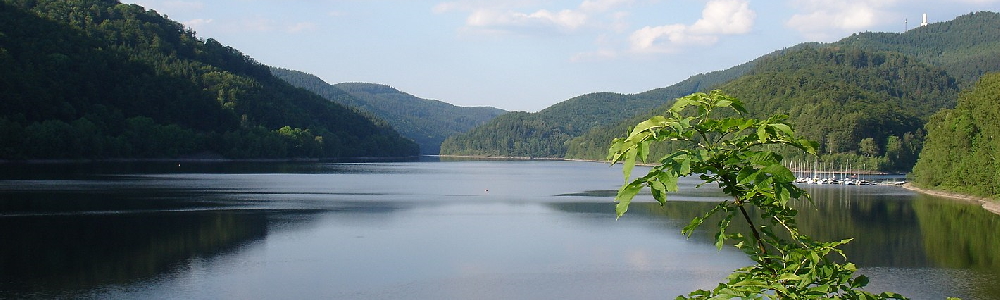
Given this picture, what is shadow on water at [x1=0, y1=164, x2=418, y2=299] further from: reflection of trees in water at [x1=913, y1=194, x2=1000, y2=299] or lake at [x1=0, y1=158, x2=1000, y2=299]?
reflection of trees in water at [x1=913, y1=194, x2=1000, y2=299]

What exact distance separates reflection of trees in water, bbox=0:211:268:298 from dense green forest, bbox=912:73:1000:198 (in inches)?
2097

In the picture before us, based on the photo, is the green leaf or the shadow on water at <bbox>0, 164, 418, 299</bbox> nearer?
the green leaf

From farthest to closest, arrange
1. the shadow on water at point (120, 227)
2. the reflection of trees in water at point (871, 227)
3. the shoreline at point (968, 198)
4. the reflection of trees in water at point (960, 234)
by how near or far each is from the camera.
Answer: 1. the shoreline at point (968, 198)
2. the reflection of trees in water at point (871, 227)
3. the reflection of trees in water at point (960, 234)
4. the shadow on water at point (120, 227)

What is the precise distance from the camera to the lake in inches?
1166

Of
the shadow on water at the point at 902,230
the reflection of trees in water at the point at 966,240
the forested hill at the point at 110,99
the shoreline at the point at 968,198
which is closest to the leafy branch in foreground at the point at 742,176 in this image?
the shadow on water at the point at 902,230

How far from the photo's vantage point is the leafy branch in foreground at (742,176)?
13.3 ft

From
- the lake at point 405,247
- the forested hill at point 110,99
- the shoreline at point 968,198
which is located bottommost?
the lake at point 405,247

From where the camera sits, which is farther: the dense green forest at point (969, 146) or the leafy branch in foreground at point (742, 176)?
the dense green forest at point (969, 146)

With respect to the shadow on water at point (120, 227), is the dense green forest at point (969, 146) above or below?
above

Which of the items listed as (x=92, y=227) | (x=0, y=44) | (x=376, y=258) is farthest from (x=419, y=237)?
(x=0, y=44)

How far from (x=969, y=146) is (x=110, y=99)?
13523 centimetres

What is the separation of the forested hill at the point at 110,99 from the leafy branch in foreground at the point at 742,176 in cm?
11560

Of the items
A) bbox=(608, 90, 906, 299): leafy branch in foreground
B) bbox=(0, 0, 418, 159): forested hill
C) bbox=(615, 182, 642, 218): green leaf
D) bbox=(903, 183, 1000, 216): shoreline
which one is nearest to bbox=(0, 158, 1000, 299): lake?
bbox=(903, 183, 1000, 216): shoreline

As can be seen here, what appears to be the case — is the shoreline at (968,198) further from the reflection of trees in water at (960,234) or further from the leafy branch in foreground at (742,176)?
the leafy branch in foreground at (742,176)
